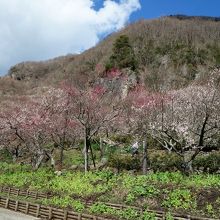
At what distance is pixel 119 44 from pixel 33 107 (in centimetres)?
3731

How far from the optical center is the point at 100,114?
3428cm

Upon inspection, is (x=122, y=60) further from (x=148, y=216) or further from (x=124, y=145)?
(x=148, y=216)

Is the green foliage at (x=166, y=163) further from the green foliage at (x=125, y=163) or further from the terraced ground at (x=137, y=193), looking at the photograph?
the terraced ground at (x=137, y=193)

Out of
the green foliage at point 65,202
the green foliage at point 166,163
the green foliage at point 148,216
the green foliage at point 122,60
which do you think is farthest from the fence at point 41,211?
the green foliage at point 122,60

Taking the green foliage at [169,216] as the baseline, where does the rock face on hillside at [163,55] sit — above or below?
above

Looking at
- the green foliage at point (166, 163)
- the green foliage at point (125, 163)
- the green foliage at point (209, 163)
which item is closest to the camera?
the green foliage at point (209, 163)

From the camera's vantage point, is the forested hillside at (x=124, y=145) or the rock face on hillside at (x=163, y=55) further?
the rock face on hillside at (x=163, y=55)

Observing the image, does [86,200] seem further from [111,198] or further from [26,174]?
[26,174]

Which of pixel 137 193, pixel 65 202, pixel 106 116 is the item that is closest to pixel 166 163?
pixel 106 116

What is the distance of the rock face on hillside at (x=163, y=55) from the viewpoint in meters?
61.4

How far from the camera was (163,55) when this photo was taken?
8038 cm

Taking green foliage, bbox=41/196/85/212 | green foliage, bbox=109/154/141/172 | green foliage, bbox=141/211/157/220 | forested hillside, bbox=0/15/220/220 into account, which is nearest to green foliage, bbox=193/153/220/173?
forested hillside, bbox=0/15/220/220

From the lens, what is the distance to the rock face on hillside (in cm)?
6142

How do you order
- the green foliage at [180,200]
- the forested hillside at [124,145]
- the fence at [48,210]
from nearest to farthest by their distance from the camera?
the fence at [48,210]
the green foliage at [180,200]
the forested hillside at [124,145]
